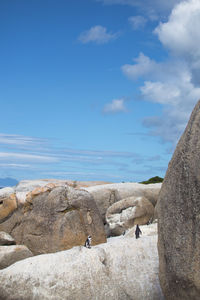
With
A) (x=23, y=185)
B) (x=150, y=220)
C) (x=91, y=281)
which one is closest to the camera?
(x=91, y=281)

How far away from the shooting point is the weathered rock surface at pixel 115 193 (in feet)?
103

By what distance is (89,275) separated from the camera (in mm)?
11508

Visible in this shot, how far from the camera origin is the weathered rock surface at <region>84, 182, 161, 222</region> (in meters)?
31.4

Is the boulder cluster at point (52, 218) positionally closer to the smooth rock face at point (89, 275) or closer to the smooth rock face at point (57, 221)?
the smooth rock face at point (57, 221)

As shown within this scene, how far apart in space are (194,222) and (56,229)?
10.4 metres

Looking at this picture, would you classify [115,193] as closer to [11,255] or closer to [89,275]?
[11,255]

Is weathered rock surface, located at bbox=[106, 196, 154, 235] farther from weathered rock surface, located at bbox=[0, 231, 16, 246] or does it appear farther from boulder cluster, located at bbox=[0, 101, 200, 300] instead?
weathered rock surface, located at bbox=[0, 231, 16, 246]

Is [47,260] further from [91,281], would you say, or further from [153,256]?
[153,256]

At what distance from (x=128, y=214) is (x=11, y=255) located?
10914 millimetres

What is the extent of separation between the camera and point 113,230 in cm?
2630

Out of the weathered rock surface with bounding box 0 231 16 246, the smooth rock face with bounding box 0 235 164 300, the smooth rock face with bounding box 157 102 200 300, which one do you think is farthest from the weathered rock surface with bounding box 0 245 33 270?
the smooth rock face with bounding box 157 102 200 300

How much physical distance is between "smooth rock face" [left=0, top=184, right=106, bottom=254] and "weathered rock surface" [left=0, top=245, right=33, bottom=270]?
1.58 metres

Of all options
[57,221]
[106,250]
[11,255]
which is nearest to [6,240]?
[11,255]

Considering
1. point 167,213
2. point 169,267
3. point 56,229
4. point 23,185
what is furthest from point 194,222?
point 23,185
